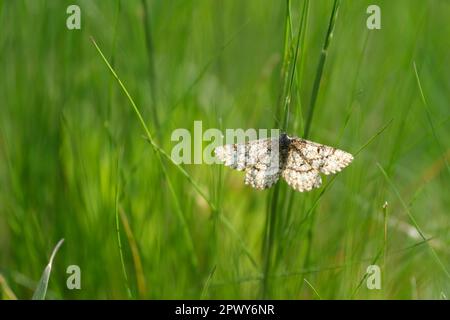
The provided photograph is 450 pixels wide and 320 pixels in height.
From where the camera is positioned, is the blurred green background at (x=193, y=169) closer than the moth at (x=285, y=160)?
No

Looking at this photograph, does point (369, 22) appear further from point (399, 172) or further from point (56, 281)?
point (56, 281)

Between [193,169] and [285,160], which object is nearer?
[285,160]

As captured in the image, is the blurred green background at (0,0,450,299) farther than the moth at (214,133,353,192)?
Yes

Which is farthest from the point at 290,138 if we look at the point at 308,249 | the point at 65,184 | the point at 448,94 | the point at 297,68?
the point at 448,94
